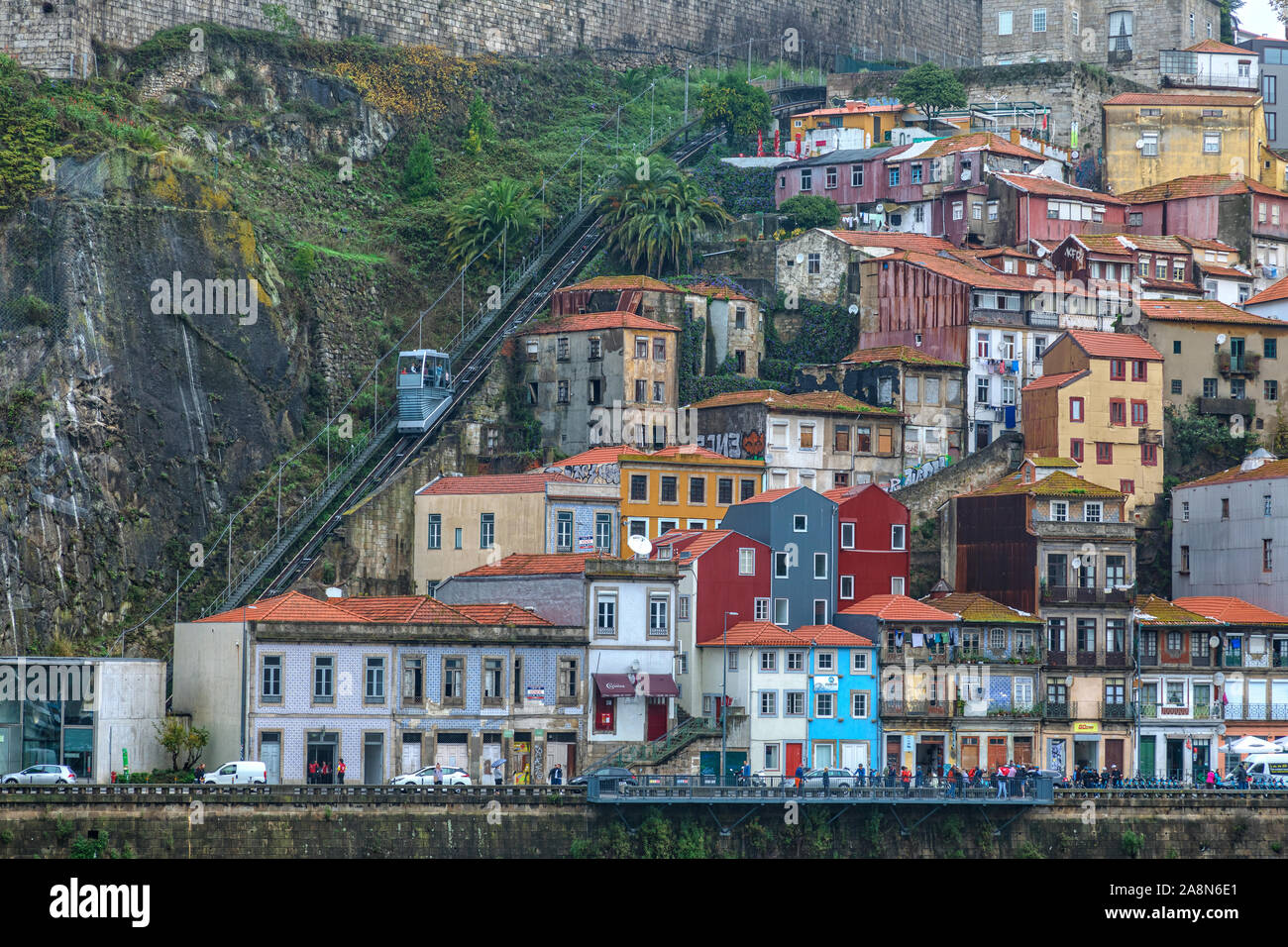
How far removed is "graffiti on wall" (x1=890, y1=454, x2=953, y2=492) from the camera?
101062 millimetres

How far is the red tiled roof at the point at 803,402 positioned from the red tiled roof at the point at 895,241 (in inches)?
366

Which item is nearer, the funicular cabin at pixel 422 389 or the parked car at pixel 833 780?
the parked car at pixel 833 780

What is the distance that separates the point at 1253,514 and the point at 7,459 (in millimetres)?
44800

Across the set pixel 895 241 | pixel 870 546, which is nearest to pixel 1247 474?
pixel 870 546

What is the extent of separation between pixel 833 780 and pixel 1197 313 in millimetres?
32348

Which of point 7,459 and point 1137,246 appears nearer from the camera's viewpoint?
point 7,459

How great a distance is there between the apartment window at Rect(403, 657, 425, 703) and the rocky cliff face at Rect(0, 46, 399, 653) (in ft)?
33.1

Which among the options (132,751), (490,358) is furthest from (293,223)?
(132,751)

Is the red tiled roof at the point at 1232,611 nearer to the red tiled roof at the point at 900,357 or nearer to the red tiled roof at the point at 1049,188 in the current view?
the red tiled roof at the point at 900,357

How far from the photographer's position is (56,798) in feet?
238

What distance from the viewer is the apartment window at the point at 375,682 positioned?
82688 millimetres

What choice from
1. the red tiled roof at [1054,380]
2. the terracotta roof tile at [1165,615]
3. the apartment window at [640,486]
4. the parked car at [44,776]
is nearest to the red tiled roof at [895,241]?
the red tiled roof at [1054,380]

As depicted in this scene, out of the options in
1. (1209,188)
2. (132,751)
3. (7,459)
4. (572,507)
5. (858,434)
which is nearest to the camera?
(132,751)
